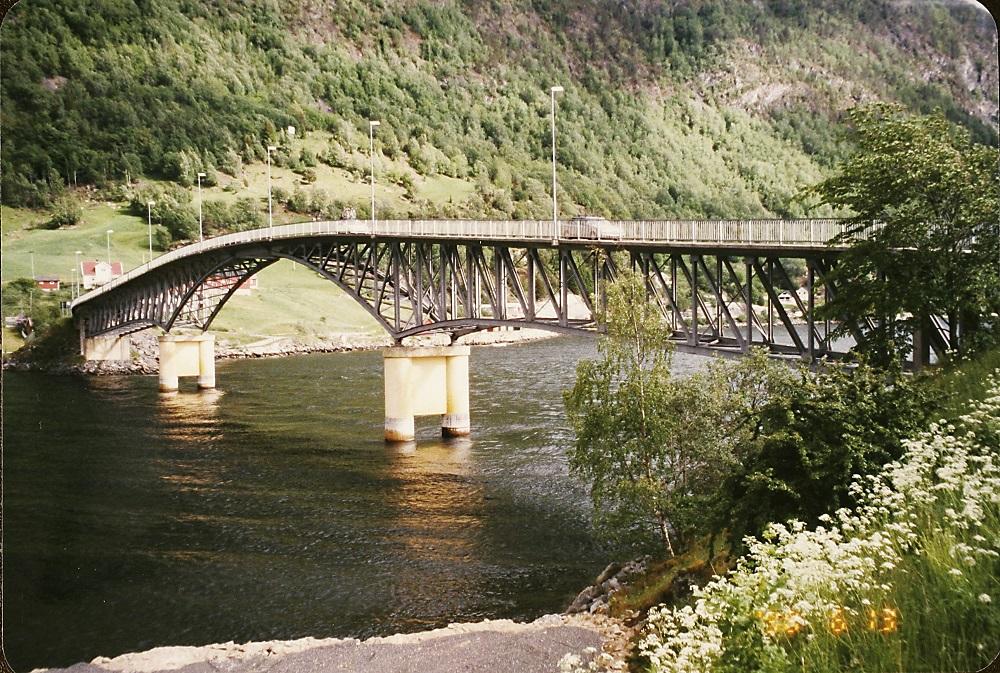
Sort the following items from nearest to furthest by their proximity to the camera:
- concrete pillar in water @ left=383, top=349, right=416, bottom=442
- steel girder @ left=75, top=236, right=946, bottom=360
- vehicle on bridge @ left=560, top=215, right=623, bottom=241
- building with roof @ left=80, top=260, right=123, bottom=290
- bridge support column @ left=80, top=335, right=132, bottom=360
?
steel girder @ left=75, top=236, right=946, bottom=360 → vehicle on bridge @ left=560, top=215, right=623, bottom=241 → concrete pillar in water @ left=383, top=349, right=416, bottom=442 → building with roof @ left=80, top=260, right=123, bottom=290 → bridge support column @ left=80, top=335, right=132, bottom=360

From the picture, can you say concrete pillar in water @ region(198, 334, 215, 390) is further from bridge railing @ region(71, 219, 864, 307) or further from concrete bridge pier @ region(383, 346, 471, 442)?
concrete bridge pier @ region(383, 346, 471, 442)

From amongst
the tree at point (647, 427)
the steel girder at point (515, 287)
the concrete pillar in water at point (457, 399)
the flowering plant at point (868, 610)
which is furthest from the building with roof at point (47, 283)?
the flowering plant at point (868, 610)

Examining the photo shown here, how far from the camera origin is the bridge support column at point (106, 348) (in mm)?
65375

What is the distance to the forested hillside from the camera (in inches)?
1060

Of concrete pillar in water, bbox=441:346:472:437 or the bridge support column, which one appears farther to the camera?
the bridge support column

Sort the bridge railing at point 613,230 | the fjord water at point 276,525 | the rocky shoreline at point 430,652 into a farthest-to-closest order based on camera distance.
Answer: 1. the bridge railing at point 613,230
2. the fjord water at point 276,525
3. the rocky shoreline at point 430,652

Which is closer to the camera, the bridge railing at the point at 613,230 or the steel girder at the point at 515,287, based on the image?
the bridge railing at the point at 613,230

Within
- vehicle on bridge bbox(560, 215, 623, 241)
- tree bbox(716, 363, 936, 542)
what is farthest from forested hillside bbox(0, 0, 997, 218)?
tree bbox(716, 363, 936, 542)

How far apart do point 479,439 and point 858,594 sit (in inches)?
1075

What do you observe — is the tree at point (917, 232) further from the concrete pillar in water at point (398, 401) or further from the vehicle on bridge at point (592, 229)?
the concrete pillar in water at point (398, 401)

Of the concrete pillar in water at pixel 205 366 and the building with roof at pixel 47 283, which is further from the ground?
the building with roof at pixel 47 283

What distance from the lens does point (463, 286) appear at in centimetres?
3641

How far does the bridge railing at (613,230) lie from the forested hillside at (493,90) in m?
1.72

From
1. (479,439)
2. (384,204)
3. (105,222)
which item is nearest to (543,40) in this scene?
(479,439)
